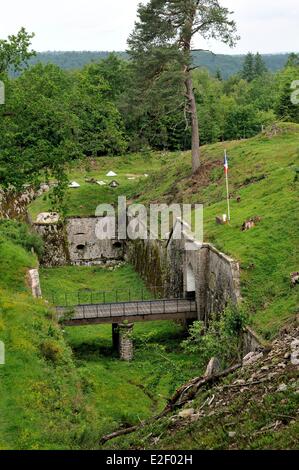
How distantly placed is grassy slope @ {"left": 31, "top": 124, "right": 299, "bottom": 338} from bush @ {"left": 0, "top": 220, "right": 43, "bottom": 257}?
7431mm

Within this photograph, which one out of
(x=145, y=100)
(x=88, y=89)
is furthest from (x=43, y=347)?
(x=88, y=89)

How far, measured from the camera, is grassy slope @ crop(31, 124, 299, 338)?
25656 millimetres

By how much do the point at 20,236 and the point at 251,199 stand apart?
45.5 ft

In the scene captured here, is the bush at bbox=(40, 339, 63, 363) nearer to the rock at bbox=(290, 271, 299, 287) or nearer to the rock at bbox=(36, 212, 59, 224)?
the rock at bbox=(290, 271, 299, 287)

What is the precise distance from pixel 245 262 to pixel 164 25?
20.6 meters

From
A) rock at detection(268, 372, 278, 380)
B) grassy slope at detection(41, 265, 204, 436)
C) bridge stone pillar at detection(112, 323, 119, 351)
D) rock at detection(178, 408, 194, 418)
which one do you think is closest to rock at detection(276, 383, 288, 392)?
rock at detection(268, 372, 278, 380)

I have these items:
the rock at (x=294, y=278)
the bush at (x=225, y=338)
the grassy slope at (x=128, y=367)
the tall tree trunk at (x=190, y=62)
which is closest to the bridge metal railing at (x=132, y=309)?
the grassy slope at (x=128, y=367)

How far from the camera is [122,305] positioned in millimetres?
30250

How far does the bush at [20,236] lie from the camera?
122 ft

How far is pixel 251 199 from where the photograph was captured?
114 feet

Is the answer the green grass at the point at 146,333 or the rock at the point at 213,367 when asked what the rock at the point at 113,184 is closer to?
the green grass at the point at 146,333

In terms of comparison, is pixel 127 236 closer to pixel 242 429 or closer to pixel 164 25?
pixel 164 25

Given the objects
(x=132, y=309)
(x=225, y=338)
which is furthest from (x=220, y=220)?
(x=225, y=338)

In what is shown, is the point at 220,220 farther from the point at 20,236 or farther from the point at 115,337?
the point at 20,236
